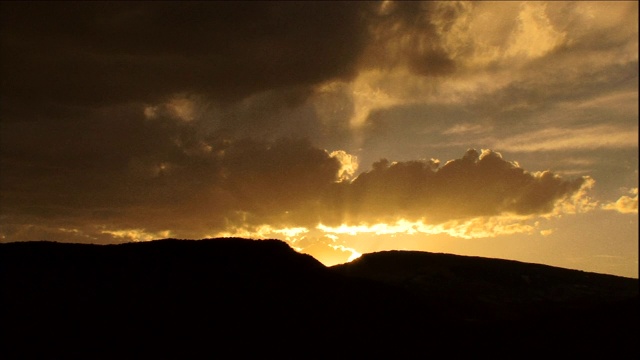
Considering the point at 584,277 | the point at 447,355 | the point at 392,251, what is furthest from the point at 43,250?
the point at 584,277

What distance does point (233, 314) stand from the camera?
41.2m

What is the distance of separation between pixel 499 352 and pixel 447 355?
15.9 ft

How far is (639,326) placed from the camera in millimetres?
48906

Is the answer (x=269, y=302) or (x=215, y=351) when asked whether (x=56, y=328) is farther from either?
(x=269, y=302)

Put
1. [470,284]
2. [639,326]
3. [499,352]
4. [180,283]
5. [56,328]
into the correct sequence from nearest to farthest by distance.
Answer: [56,328] → [180,283] → [499,352] → [639,326] → [470,284]

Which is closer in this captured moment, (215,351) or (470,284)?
(215,351)

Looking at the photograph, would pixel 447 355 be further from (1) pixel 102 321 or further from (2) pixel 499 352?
(1) pixel 102 321

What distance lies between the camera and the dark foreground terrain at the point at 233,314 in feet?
123

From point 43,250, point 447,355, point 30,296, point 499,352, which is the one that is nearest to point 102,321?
point 30,296

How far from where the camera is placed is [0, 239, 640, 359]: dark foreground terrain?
123 feet

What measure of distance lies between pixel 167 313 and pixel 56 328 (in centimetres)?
712

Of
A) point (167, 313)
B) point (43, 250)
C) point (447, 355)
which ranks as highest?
point (43, 250)

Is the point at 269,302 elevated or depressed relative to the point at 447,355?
elevated

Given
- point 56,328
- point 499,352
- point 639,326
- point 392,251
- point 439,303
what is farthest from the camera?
point 392,251
